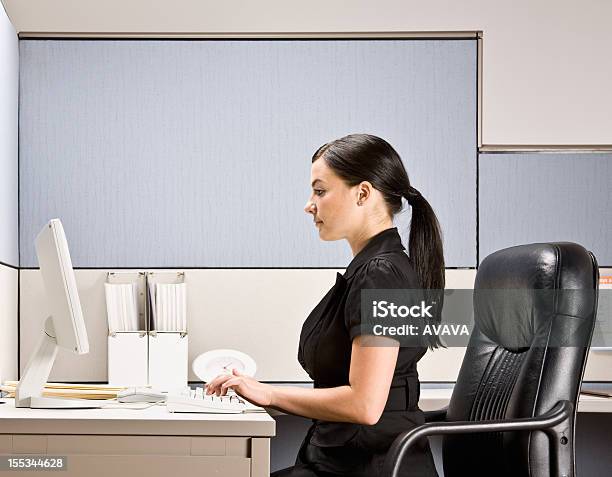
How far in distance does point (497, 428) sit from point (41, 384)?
1006 millimetres

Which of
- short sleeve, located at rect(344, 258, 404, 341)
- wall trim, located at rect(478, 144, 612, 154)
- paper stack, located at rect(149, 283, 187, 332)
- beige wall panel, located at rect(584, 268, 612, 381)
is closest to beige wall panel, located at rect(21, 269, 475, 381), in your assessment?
paper stack, located at rect(149, 283, 187, 332)

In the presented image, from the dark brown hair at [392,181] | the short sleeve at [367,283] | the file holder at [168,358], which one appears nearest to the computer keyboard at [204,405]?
the short sleeve at [367,283]

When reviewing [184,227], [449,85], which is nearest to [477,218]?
[449,85]

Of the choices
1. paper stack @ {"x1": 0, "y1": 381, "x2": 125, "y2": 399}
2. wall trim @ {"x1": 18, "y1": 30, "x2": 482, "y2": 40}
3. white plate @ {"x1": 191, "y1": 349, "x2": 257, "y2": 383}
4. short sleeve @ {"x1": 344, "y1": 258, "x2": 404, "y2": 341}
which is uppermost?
wall trim @ {"x1": 18, "y1": 30, "x2": 482, "y2": 40}

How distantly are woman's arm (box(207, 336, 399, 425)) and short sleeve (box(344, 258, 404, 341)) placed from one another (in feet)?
0.15

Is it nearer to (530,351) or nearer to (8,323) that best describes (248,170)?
(8,323)

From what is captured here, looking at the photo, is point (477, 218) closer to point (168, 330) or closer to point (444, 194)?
point (444, 194)

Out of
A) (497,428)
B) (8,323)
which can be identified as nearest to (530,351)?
(497,428)

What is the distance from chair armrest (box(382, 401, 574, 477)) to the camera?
1.65 meters

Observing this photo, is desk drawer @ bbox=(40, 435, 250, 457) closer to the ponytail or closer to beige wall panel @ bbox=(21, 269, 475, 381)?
the ponytail

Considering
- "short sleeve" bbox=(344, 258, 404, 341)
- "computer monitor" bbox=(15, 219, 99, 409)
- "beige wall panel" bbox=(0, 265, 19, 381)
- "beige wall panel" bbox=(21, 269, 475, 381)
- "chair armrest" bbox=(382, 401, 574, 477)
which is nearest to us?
"chair armrest" bbox=(382, 401, 574, 477)

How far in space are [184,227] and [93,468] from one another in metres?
1.36

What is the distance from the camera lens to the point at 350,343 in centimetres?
180

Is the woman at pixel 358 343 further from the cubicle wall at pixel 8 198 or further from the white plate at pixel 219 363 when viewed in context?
the cubicle wall at pixel 8 198
